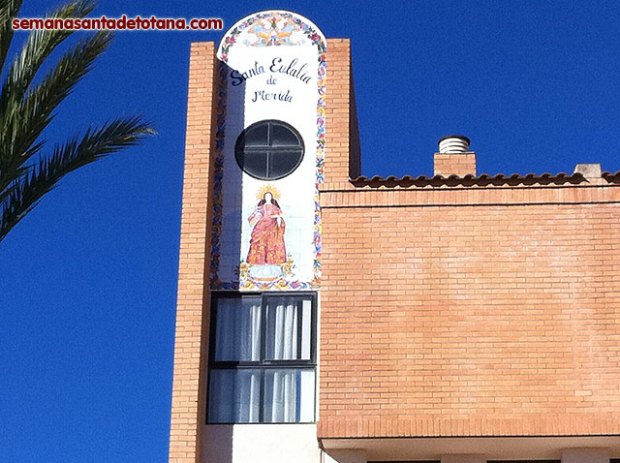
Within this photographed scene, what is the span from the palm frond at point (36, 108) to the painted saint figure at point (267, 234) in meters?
4.26

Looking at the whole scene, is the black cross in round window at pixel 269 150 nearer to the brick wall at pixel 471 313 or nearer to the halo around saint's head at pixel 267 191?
the halo around saint's head at pixel 267 191

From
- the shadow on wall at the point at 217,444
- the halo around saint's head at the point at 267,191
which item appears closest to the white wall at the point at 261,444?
the shadow on wall at the point at 217,444

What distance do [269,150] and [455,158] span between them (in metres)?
3.79

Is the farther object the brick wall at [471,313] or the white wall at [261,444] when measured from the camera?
the white wall at [261,444]

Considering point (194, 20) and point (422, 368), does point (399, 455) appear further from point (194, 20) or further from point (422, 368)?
point (194, 20)

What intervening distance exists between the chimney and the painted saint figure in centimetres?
368

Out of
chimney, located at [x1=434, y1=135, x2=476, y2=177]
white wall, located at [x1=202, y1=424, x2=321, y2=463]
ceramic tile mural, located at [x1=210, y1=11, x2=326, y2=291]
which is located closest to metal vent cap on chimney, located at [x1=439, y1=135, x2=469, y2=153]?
chimney, located at [x1=434, y1=135, x2=476, y2=177]

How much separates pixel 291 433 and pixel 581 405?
3.87 metres

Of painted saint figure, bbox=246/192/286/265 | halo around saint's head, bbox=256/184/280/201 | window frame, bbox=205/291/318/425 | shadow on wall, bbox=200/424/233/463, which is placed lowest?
shadow on wall, bbox=200/424/233/463

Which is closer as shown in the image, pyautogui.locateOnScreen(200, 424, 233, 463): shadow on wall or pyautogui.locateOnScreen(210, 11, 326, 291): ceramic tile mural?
pyautogui.locateOnScreen(200, 424, 233, 463): shadow on wall

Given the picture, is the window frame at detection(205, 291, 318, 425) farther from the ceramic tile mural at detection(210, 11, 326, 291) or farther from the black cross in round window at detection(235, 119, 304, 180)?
the black cross in round window at detection(235, 119, 304, 180)

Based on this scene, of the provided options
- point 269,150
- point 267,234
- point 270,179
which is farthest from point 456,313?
point 269,150

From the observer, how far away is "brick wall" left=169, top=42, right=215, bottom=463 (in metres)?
17.5

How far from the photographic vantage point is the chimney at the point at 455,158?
2158cm
